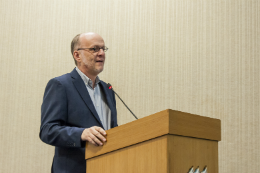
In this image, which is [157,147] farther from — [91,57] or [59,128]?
[91,57]

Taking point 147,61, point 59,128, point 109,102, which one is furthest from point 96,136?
point 147,61

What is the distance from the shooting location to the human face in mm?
1688

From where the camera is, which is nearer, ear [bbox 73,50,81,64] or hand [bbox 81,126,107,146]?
hand [bbox 81,126,107,146]

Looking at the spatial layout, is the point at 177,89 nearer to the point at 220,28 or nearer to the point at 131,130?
the point at 220,28

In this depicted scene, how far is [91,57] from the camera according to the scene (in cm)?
169

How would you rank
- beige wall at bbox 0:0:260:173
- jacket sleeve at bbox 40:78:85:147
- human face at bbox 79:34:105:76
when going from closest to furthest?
jacket sleeve at bbox 40:78:85:147 < human face at bbox 79:34:105:76 < beige wall at bbox 0:0:260:173

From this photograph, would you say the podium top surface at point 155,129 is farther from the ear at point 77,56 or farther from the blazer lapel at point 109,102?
the ear at point 77,56

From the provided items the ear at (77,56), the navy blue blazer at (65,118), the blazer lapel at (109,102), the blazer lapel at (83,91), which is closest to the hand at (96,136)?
the navy blue blazer at (65,118)

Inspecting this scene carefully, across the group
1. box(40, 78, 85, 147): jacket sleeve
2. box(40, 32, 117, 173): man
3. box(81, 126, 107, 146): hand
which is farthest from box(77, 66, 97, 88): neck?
A: box(81, 126, 107, 146): hand

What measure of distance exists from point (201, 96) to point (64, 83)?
1.23 m

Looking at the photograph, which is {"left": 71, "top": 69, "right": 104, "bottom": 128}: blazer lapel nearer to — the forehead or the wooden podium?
the forehead

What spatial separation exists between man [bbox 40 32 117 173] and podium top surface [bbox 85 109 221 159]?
41mm

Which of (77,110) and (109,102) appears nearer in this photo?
(77,110)

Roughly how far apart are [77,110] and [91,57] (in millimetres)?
386
